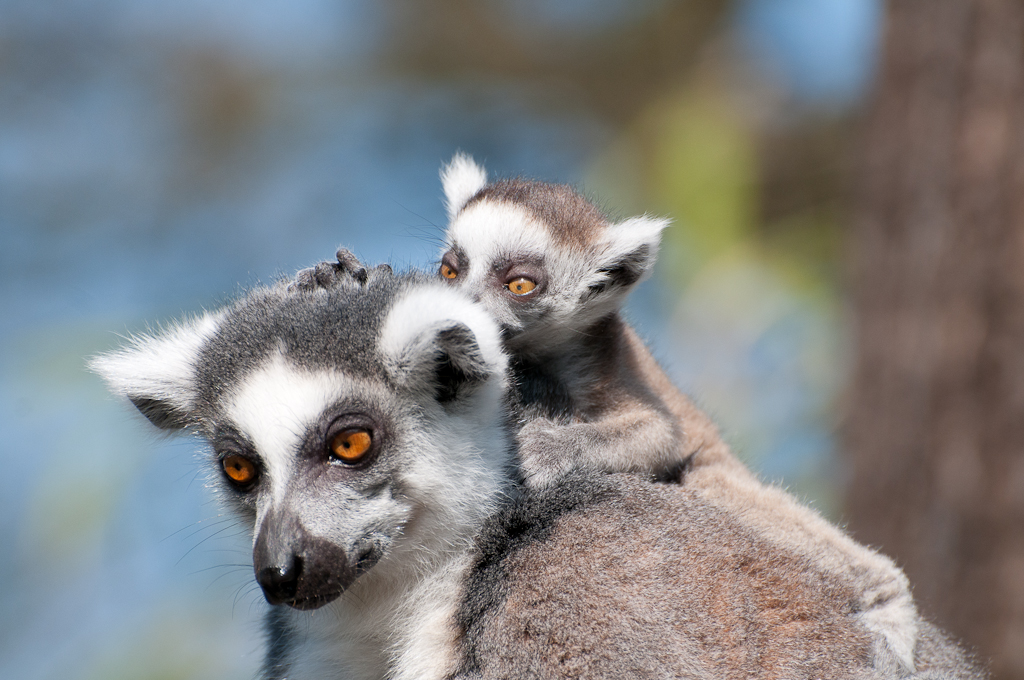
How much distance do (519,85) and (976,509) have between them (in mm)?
9792

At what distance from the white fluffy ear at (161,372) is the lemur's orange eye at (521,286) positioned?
1133 mm

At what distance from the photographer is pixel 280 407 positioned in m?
2.20

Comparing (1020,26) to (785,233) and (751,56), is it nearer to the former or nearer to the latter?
(785,233)

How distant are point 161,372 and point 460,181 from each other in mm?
1797

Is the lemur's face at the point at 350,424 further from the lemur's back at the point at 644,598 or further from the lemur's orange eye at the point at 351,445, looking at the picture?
the lemur's back at the point at 644,598

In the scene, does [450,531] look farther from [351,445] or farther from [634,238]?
[634,238]

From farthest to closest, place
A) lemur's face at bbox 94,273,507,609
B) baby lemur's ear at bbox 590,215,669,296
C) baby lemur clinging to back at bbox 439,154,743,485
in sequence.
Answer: baby lemur's ear at bbox 590,215,669,296
baby lemur clinging to back at bbox 439,154,743,485
lemur's face at bbox 94,273,507,609

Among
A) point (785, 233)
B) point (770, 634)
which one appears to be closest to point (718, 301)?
point (785, 233)

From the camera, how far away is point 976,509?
200 inches

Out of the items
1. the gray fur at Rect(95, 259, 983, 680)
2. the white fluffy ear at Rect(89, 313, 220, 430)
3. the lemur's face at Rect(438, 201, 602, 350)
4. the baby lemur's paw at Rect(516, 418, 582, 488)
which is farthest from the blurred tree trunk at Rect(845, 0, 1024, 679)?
the white fluffy ear at Rect(89, 313, 220, 430)

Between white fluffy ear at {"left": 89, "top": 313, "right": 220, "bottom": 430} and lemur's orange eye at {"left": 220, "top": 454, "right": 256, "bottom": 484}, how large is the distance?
30cm

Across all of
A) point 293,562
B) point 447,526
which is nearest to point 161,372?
point 293,562

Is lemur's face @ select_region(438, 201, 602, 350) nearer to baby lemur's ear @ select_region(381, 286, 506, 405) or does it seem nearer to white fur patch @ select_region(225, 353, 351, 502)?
baby lemur's ear @ select_region(381, 286, 506, 405)

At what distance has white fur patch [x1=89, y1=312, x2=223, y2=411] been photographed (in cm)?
254
